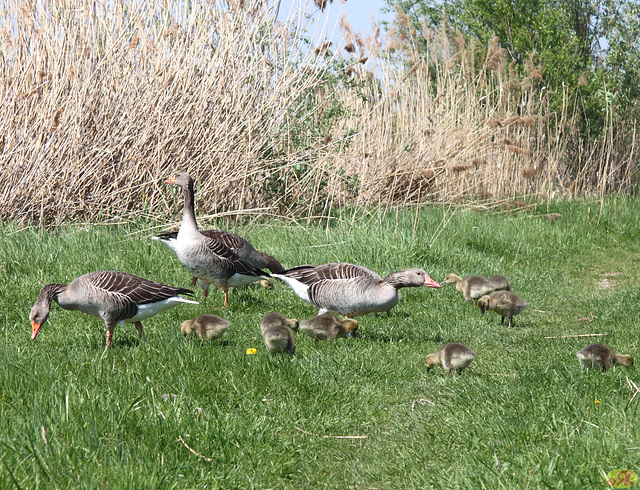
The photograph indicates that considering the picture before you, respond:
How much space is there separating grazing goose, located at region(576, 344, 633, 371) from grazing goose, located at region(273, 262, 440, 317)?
194 cm

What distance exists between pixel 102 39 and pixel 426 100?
725 centimetres

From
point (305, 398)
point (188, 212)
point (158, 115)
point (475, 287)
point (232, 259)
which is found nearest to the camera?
point (305, 398)

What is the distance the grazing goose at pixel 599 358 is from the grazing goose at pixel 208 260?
4.01 m

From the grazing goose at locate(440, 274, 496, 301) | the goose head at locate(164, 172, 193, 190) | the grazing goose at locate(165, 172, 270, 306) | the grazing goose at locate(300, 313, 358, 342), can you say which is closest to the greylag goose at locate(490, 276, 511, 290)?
the grazing goose at locate(440, 274, 496, 301)

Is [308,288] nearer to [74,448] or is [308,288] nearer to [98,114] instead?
[74,448]

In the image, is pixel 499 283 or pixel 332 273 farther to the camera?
pixel 499 283

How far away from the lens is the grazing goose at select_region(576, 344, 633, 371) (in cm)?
494

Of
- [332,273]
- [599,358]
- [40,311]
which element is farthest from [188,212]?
[599,358]

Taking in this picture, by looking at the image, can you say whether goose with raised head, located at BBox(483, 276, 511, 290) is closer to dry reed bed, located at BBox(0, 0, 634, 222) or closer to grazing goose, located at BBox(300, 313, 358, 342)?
grazing goose, located at BBox(300, 313, 358, 342)

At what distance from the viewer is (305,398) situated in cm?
486

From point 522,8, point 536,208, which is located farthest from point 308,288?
point 522,8

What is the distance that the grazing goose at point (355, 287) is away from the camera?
659cm

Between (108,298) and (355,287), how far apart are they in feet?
7.66

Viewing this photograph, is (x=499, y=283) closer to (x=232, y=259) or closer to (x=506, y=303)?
(x=506, y=303)
